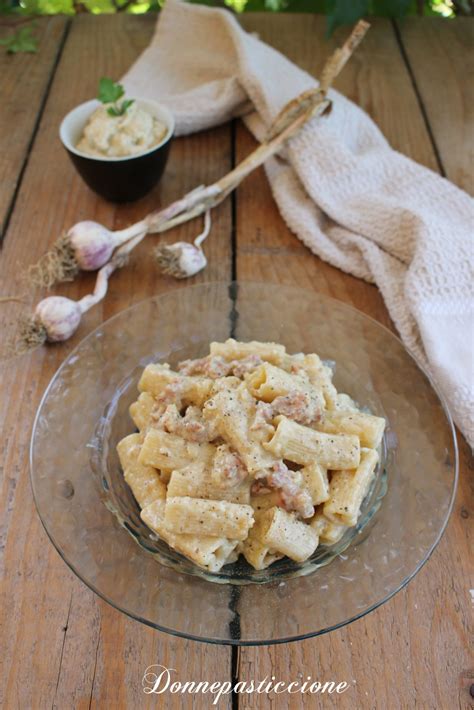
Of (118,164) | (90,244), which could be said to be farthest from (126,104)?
(90,244)

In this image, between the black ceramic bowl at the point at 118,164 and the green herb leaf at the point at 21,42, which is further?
the green herb leaf at the point at 21,42

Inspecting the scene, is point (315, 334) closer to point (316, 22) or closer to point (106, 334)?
point (106, 334)

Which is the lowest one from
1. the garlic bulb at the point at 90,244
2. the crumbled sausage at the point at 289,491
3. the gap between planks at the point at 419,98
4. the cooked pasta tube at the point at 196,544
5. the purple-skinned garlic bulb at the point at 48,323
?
the purple-skinned garlic bulb at the point at 48,323

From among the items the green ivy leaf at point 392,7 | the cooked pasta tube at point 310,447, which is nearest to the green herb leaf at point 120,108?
the cooked pasta tube at point 310,447

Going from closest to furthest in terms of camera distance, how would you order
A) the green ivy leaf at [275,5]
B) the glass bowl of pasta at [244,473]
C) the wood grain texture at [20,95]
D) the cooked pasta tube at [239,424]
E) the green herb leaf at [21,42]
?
the glass bowl of pasta at [244,473] < the cooked pasta tube at [239,424] < the wood grain texture at [20,95] < the green herb leaf at [21,42] < the green ivy leaf at [275,5]

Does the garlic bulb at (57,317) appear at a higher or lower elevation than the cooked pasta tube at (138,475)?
lower

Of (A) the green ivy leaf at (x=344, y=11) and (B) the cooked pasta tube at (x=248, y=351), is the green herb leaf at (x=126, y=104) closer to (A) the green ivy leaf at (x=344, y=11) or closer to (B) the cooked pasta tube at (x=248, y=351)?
(B) the cooked pasta tube at (x=248, y=351)

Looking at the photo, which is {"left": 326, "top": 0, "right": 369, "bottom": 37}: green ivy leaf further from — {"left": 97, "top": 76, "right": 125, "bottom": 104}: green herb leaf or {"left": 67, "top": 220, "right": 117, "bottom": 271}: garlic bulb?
{"left": 67, "top": 220, "right": 117, "bottom": 271}: garlic bulb
